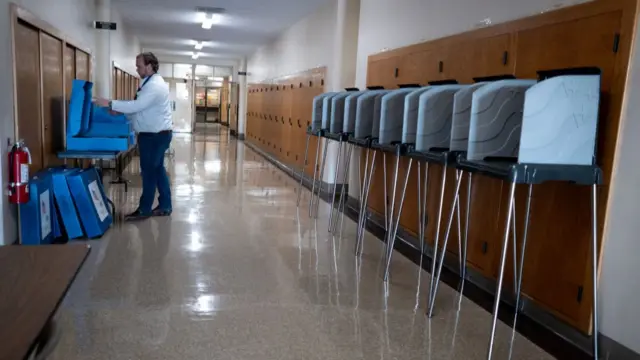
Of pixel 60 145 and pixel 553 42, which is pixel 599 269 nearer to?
pixel 553 42

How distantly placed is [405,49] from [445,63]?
→ 80 centimetres

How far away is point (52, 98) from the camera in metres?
5.23

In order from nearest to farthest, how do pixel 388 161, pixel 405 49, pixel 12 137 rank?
pixel 12 137
pixel 405 49
pixel 388 161

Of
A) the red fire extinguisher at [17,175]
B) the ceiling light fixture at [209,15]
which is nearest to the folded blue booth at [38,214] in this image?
the red fire extinguisher at [17,175]

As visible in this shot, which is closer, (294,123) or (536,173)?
(536,173)

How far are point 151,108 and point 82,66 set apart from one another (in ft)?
7.97

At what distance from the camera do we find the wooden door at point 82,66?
6.42 meters

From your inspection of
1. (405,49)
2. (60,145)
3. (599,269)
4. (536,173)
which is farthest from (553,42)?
(60,145)

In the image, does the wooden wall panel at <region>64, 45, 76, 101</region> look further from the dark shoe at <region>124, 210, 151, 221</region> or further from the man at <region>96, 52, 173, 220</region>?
the dark shoe at <region>124, 210, 151, 221</region>

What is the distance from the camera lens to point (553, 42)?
3016mm

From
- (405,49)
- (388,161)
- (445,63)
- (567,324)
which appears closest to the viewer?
(567,324)

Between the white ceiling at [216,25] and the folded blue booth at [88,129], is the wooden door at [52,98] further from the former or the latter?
the white ceiling at [216,25]

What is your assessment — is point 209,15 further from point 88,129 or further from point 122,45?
point 88,129

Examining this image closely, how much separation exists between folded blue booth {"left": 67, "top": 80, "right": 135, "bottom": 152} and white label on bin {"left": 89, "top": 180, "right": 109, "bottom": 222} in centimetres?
45
